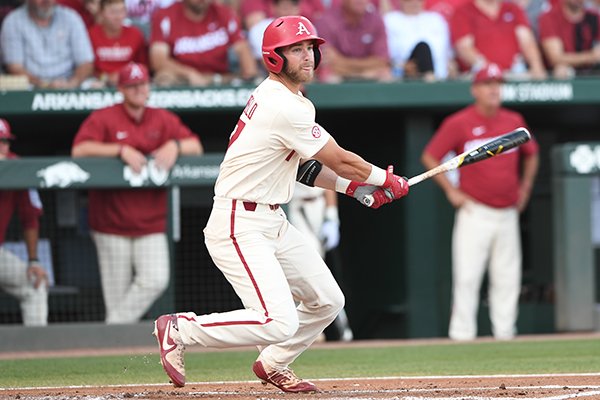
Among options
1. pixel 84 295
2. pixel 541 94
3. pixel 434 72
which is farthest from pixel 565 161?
pixel 84 295

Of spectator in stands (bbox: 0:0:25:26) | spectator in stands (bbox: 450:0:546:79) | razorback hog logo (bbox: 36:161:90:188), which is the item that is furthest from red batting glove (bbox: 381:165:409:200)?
spectator in stands (bbox: 0:0:25:26)

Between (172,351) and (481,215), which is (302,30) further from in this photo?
(481,215)

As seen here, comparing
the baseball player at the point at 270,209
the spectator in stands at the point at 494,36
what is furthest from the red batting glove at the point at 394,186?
the spectator in stands at the point at 494,36

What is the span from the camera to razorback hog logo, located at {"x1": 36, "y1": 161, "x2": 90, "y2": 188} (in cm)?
838

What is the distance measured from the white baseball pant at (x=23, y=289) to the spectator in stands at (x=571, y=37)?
4.87 meters

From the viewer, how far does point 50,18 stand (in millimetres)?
9312

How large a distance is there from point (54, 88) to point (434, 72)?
3205 millimetres

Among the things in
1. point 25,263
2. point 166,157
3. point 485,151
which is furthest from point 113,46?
point 485,151

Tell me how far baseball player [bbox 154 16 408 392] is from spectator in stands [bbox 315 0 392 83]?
454cm

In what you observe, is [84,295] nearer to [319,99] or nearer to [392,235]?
[319,99]

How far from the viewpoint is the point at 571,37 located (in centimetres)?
1039

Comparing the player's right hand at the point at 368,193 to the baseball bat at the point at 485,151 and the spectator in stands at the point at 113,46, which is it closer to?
the baseball bat at the point at 485,151

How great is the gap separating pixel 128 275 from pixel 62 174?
0.88 meters

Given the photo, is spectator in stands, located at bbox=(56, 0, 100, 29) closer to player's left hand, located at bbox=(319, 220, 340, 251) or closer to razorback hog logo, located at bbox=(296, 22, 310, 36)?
player's left hand, located at bbox=(319, 220, 340, 251)
